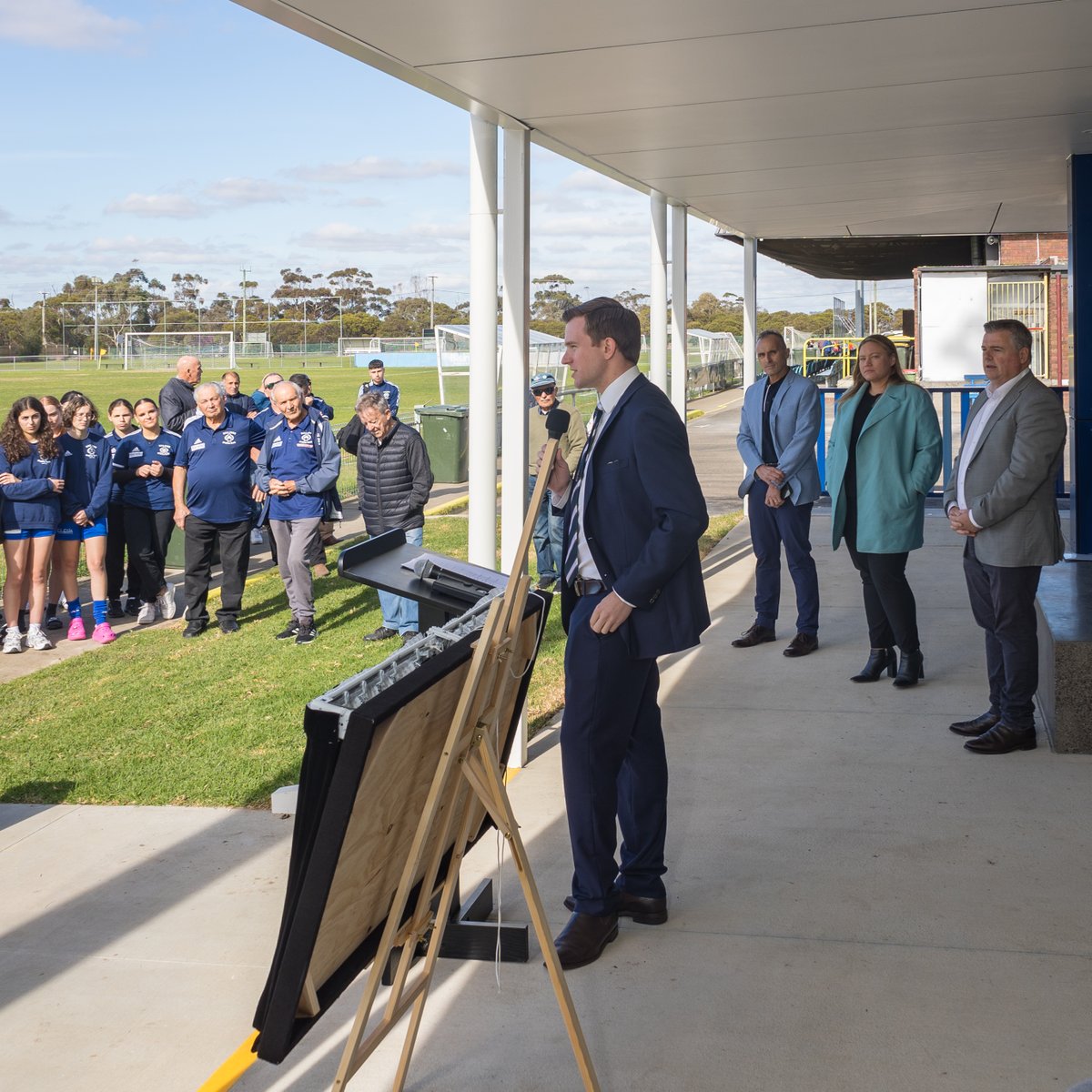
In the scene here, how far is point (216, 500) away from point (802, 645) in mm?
4678

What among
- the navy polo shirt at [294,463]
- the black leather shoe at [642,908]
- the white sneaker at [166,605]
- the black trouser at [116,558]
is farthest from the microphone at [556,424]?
the white sneaker at [166,605]

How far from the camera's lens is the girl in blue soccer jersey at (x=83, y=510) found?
9.88 meters

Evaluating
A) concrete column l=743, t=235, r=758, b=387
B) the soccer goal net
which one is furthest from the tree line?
concrete column l=743, t=235, r=758, b=387

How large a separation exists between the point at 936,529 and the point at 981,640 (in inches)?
209

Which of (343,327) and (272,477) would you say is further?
(343,327)

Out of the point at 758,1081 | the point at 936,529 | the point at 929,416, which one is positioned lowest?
the point at 758,1081

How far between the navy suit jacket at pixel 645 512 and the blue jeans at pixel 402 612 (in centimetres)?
563

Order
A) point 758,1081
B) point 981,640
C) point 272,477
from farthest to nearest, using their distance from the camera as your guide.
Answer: point 272,477
point 981,640
point 758,1081

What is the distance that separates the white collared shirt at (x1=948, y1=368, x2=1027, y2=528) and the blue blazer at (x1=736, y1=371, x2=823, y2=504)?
73.2 inches

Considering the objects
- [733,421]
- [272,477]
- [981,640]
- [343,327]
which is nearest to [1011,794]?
[981,640]

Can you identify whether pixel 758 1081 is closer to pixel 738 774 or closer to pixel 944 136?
pixel 738 774

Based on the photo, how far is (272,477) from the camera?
9797 millimetres

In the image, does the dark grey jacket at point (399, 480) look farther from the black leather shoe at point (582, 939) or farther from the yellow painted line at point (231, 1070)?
the yellow painted line at point (231, 1070)

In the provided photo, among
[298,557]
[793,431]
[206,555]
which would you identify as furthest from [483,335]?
[206,555]
